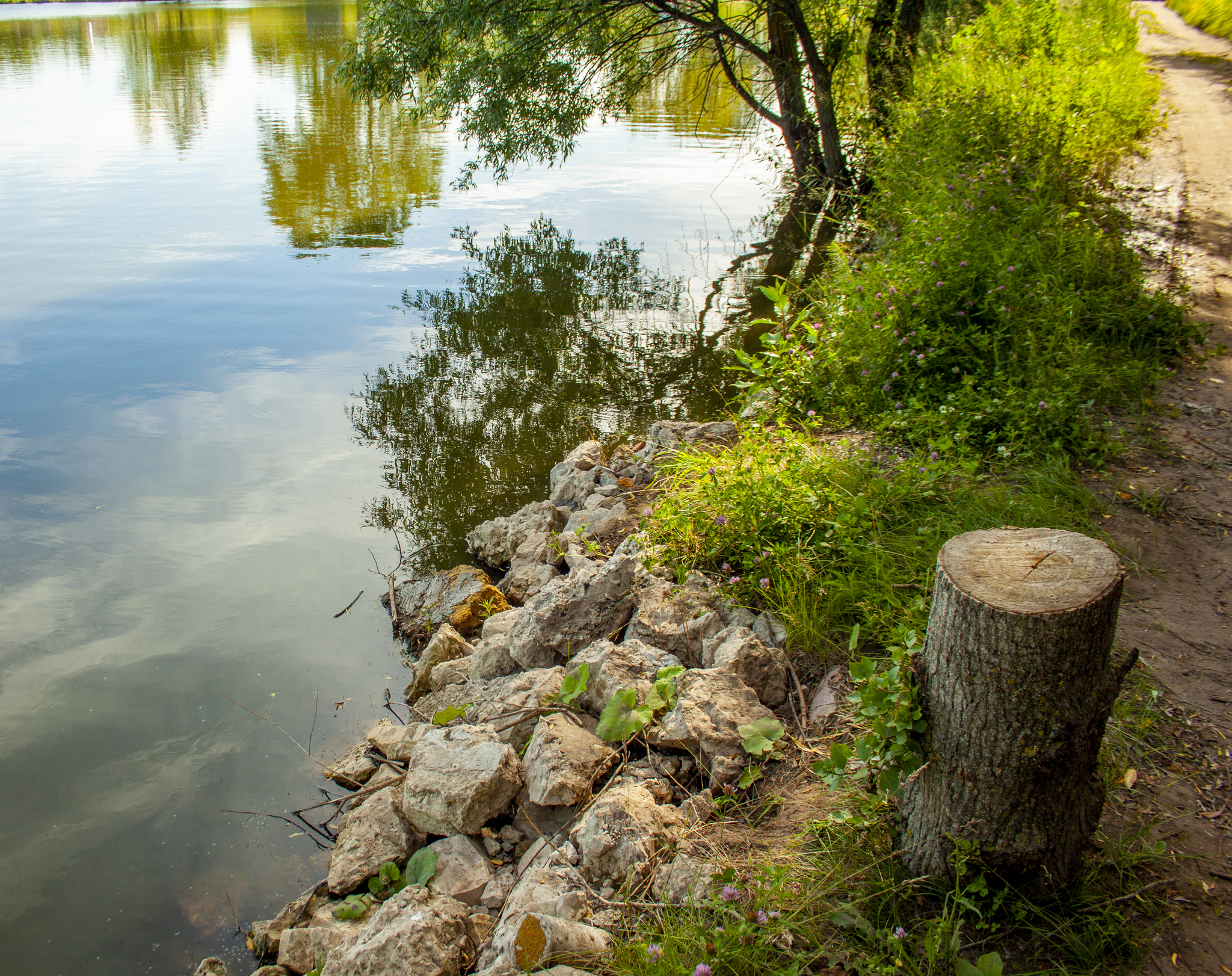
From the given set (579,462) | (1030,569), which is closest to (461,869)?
(1030,569)

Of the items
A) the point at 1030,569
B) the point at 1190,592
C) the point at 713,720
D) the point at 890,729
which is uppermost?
the point at 1030,569

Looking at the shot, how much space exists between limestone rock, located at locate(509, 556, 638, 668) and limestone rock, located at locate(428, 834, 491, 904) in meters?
1.06

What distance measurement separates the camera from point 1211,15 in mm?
20125

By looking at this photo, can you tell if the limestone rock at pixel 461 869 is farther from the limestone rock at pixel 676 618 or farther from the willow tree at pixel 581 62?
the willow tree at pixel 581 62

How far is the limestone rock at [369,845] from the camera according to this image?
3.21m

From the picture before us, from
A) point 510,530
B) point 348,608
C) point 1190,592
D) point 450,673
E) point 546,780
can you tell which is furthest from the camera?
point 510,530

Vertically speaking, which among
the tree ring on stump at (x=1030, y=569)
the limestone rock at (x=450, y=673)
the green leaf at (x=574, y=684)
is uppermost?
the tree ring on stump at (x=1030, y=569)

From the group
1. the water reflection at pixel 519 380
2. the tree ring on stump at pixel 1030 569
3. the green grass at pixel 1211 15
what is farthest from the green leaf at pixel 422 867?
the green grass at pixel 1211 15

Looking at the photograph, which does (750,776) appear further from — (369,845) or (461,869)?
(369,845)

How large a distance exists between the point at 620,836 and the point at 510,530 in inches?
130

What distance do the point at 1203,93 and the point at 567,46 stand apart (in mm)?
10998

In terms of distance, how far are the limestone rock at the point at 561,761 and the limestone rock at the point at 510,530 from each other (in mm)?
2414

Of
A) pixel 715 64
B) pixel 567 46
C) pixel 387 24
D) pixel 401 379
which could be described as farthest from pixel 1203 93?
pixel 401 379

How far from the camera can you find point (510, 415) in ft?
25.4
